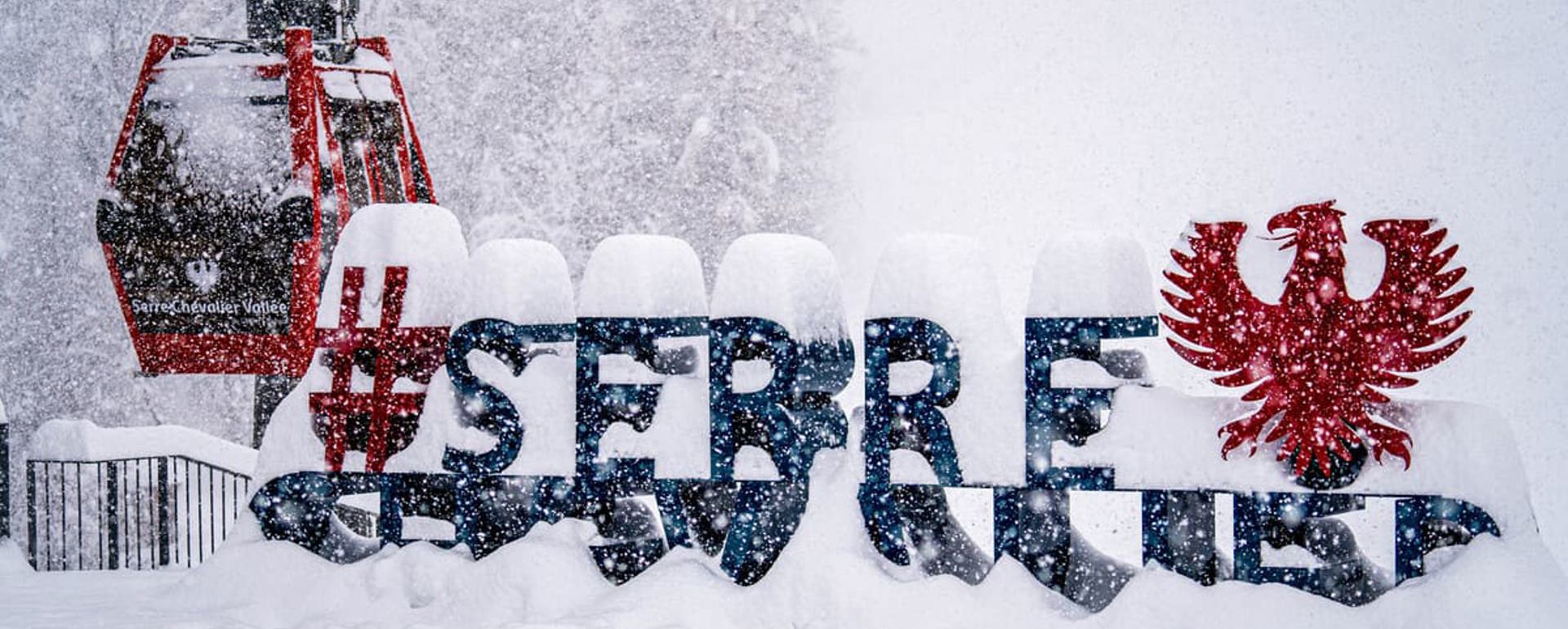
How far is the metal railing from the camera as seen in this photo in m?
8.63

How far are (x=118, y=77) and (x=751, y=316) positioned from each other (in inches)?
472

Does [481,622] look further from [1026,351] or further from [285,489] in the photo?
[1026,351]

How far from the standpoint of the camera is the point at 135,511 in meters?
12.2

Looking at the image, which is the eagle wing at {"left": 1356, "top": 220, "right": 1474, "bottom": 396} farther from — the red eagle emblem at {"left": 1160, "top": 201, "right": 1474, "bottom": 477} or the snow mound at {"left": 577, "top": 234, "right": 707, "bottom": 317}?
the snow mound at {"left": 577, "top": 234, "right": 707, "bottom": 317}

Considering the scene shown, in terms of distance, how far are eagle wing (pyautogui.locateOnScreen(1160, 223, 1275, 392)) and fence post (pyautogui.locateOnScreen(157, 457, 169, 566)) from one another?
702cm

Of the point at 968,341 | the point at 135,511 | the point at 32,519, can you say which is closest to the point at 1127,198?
the point at 968,341

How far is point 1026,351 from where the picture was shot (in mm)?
5031

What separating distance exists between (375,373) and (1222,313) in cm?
377

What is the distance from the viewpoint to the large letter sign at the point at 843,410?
185 inches

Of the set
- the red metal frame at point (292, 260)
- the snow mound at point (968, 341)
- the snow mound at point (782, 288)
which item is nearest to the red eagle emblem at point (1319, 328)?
the snow mound at point (968, 341)

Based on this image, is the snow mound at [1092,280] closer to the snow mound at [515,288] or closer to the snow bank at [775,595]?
the snow bank at [775,595]

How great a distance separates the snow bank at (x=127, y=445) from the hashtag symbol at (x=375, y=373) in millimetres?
3796

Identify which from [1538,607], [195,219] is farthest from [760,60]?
[1538,607]

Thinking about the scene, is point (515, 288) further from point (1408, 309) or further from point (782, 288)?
point (1408, 309)
